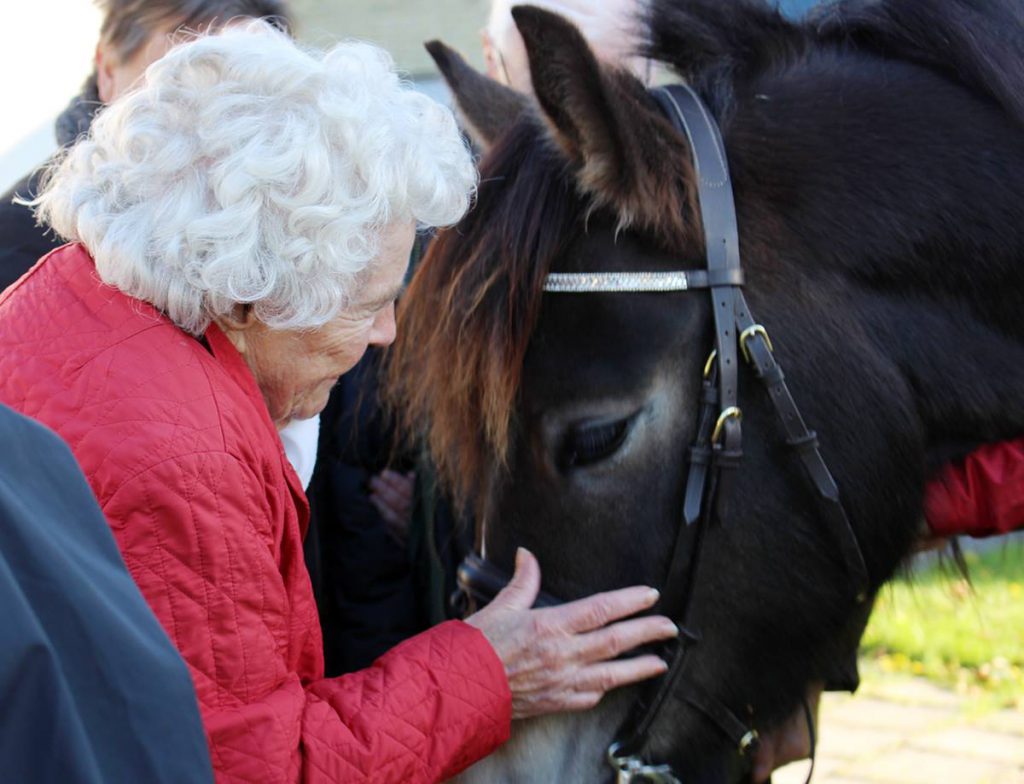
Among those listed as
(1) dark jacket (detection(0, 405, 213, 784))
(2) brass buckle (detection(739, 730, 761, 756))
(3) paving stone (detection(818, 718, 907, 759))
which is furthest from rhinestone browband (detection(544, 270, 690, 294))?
(3) paving stone (detection(818, 718, 907, 759))

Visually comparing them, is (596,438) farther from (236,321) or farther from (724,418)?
(236,321)

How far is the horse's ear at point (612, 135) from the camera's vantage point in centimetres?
181

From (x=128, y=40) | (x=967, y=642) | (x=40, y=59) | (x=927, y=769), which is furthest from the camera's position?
(x=40, y=59)

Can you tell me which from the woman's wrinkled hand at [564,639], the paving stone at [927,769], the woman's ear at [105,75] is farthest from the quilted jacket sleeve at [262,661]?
the paving stone at [927,769]

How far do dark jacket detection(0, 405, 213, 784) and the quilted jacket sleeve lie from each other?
306 millimetres

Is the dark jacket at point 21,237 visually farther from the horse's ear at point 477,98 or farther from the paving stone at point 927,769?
the paving stone at point 927,769

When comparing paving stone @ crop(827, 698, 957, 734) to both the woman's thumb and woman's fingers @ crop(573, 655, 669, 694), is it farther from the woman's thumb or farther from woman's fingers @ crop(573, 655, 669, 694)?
the woman's thumb

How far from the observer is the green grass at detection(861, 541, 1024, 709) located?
16.7 feet

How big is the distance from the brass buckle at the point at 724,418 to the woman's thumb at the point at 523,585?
13.4 inches

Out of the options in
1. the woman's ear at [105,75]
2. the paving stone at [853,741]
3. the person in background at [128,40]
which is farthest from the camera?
the paving stone at [853,741]

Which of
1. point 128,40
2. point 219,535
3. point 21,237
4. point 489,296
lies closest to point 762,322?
point 489,296

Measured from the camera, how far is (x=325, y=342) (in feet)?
5.98

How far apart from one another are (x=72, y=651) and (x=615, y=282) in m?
1.10

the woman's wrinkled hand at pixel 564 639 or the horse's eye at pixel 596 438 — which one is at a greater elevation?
the horse's eye at pixel 596 438
